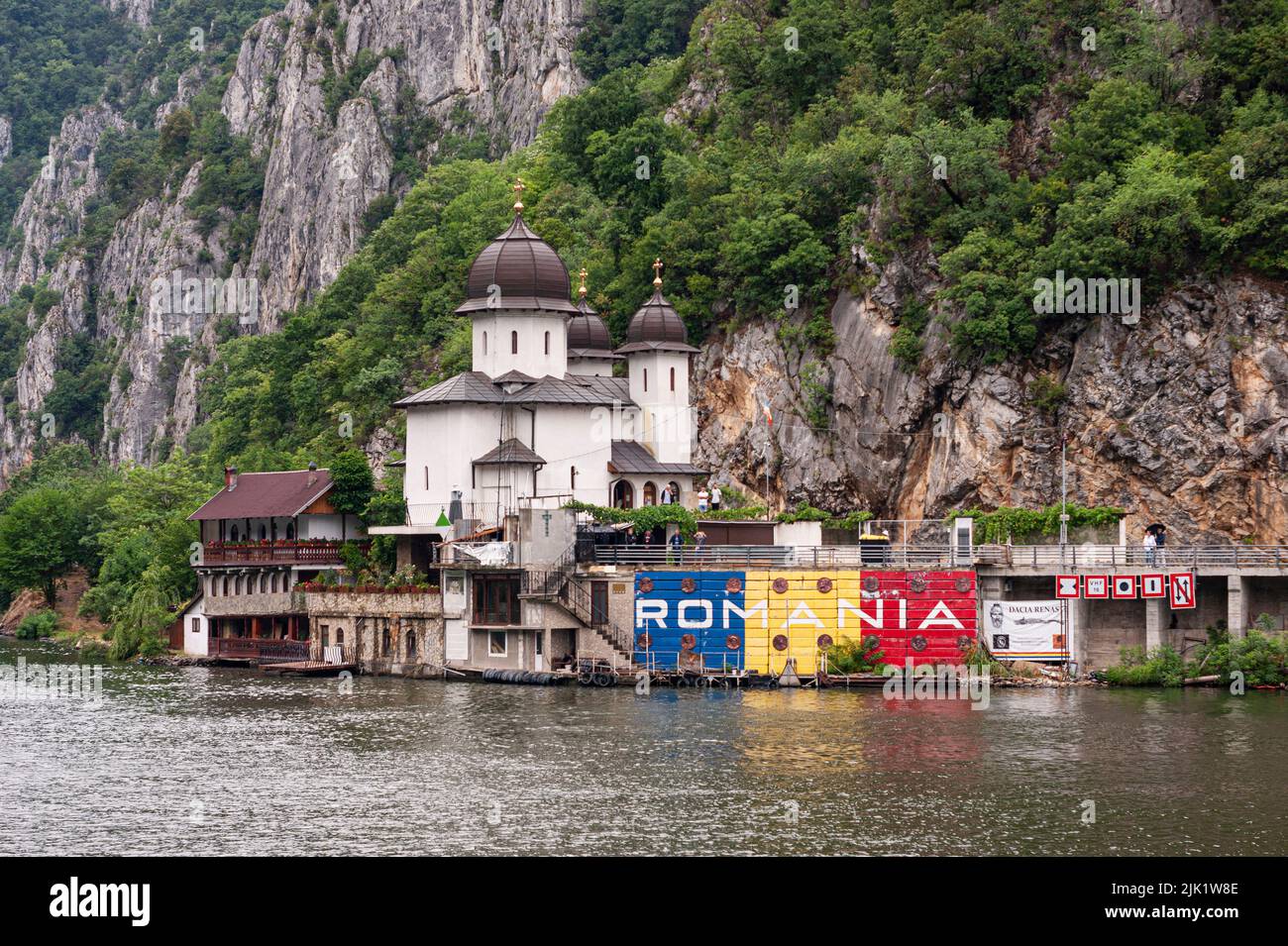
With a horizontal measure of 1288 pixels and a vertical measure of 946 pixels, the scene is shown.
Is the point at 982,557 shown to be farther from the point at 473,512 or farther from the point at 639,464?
the point at 473,512

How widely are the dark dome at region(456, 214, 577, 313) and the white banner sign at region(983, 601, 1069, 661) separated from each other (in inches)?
1066

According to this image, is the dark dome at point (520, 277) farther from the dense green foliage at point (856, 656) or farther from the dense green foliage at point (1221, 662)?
the dense green foliage at point (1221, 662)

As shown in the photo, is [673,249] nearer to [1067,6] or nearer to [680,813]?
[1067,6]

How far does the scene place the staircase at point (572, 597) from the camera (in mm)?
74688

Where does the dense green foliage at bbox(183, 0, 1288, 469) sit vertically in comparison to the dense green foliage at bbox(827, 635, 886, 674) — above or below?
above

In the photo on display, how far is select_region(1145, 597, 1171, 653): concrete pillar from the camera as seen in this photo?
234 feet

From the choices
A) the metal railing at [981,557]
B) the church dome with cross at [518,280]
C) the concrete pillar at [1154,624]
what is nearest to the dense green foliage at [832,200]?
the metal railing at [981,557]

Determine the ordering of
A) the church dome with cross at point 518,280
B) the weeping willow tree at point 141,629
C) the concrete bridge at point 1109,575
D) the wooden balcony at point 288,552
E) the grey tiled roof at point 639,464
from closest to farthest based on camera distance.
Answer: the concrete bridge at point 1109,575
the church dome with cross at point 518,280
the wooden balcony at point 288,552
the grey tiled roof at point 639,464
the weeping willow tree at point 141,629

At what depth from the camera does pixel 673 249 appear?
10369 centimetres

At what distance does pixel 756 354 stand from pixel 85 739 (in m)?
50.3

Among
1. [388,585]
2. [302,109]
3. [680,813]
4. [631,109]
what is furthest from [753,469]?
[302,109]

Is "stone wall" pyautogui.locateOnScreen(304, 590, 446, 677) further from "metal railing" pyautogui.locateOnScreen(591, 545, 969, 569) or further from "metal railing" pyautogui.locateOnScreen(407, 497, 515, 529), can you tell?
"metal railing" pyautogui.locateOnScreen(591, 545, 969, 569)

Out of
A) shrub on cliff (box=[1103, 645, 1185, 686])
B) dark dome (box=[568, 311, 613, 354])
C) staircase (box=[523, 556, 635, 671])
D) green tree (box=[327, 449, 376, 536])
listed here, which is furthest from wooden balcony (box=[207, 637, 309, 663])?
shrub on cliff (box=[1103, 645, 1185, 686])

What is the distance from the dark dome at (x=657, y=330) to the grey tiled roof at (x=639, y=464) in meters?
5.33
